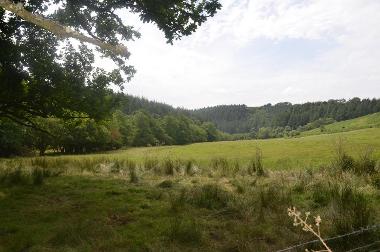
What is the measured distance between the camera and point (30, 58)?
10242mm

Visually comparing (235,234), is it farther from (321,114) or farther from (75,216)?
(321,114)

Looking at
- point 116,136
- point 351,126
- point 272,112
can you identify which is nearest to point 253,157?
point 116,136

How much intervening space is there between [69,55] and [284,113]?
465ft

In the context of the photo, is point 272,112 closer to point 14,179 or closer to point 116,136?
point 116,136

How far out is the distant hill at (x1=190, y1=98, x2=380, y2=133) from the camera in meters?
131

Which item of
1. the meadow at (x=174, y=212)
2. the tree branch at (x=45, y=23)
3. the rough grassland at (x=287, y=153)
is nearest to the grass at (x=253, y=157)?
the rough grassland at (x=287, y=153)

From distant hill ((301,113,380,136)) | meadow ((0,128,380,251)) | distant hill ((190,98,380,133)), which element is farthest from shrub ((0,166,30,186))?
distant hill ((190,98,380,133))

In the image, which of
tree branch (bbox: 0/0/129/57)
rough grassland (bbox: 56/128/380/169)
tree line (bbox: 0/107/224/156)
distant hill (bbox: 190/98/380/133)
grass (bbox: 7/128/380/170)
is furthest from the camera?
distant hill (bbox: 190/98/380/133)

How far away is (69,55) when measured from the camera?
37.7 ft

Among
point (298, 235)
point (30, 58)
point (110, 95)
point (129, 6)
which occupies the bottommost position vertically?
point (298, 235)

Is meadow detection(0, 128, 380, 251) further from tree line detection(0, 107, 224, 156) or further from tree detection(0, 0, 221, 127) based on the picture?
tree line detection(0, 107, 224, 156)

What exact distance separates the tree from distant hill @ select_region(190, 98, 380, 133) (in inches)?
5004

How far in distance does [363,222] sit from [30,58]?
27.5 ft

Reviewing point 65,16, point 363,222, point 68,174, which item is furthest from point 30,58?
point 363,222
